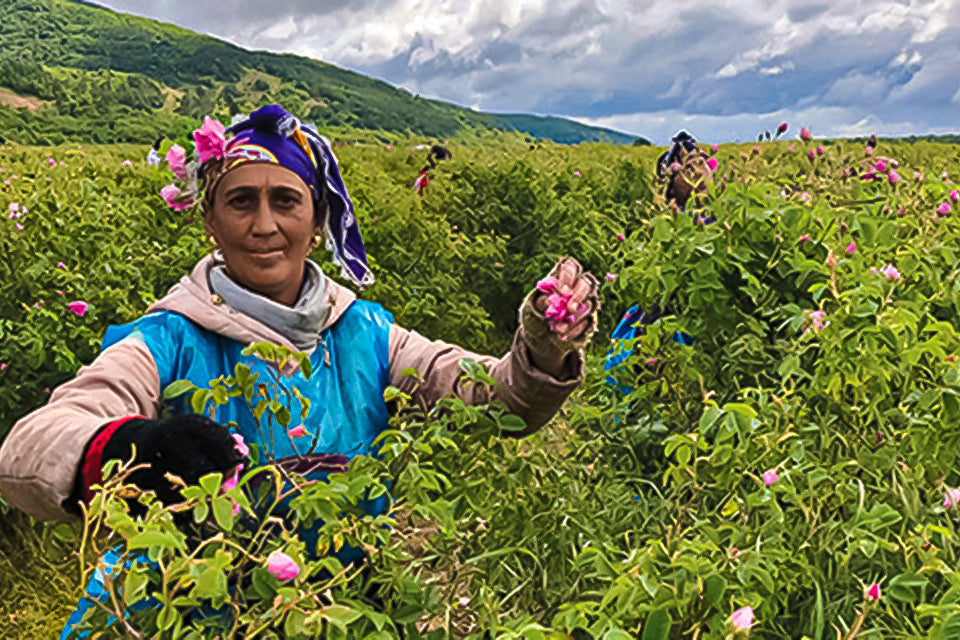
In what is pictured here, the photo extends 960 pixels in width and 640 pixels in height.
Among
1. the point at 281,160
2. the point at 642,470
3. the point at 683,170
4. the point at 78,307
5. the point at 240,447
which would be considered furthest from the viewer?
the point at 683,170

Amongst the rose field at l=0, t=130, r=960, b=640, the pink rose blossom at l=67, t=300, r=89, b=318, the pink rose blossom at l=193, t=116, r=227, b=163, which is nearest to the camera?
the rose field at l=0, t=130, r=960, b=640

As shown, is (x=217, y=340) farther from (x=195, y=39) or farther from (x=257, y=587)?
(x=195, y=39)

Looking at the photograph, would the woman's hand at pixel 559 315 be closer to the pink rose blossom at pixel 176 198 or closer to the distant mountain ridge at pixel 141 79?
the pink rose blossom at pixel 176 198

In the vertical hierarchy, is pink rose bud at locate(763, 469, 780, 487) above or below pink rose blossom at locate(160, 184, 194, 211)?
below

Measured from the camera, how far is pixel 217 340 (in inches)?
73.5

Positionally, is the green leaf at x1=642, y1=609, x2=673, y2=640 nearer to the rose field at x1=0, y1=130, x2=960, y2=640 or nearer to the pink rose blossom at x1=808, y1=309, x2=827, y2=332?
the rose field at x1=0, y1=130, x2=960, y2=640

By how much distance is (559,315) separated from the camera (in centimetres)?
155

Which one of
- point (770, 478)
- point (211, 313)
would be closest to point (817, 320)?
point (770, 478)

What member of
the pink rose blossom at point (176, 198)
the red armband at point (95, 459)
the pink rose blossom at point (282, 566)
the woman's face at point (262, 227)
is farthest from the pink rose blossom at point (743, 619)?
the pink rose blossom at point (176, 198)

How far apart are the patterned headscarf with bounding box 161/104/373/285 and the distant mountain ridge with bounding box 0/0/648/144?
5608cm

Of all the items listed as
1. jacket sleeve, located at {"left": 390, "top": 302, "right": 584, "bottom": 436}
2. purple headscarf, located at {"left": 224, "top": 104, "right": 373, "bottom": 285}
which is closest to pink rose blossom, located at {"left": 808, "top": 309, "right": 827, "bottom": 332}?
jacket sleeve, located at {"left": 390, "top": 302, "right": 584, "bottom": 436}

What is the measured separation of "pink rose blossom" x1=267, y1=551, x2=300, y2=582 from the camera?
1.04 m

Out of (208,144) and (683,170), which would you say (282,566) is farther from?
(683,170)

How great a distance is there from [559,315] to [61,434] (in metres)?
0.86
